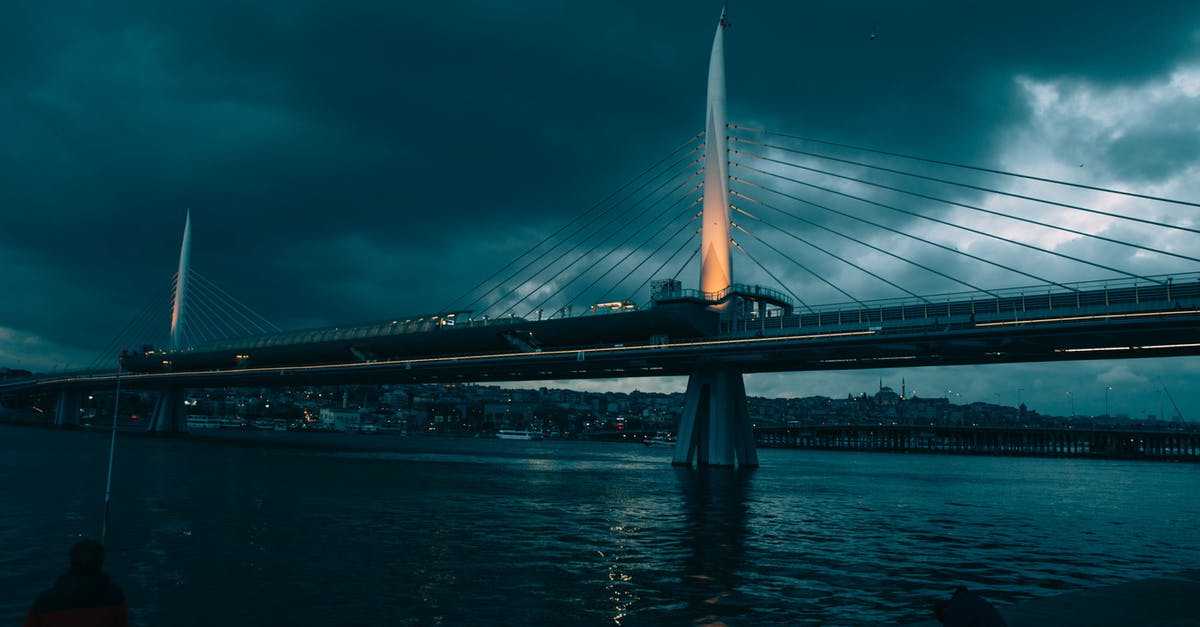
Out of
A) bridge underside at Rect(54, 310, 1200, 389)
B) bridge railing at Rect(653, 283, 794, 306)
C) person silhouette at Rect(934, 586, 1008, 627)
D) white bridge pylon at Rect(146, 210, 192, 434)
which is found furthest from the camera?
white bridge pylon at Rect(146, 210, 192, 434)

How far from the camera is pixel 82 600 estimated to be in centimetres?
561

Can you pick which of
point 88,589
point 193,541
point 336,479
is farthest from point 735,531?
point 336,479

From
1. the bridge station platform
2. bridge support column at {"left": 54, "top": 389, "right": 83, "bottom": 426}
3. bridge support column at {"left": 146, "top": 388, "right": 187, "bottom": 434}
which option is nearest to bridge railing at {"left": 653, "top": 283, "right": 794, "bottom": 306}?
the bridge station platform

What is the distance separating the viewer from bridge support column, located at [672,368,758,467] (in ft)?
210

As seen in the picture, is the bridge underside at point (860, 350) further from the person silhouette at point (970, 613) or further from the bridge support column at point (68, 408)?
the bridge support column at point (68, 408)

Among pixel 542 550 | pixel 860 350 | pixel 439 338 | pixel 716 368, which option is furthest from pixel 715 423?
pixel 542 550

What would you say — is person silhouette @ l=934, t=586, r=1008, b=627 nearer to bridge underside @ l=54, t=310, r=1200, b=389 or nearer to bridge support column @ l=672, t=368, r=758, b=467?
bridge underside @ l=54, t=310, r=1200, b=389

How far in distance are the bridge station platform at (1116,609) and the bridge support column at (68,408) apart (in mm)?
186303

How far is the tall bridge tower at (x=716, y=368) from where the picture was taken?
61.8 m

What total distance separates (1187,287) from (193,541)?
49.8 metres

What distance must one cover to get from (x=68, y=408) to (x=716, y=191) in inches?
6220

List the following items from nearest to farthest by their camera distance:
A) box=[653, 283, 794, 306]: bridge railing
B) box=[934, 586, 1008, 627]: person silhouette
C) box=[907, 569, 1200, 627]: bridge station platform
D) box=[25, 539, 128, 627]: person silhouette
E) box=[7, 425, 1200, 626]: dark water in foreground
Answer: box=[25, 539, 128, 627]: person silhouette < box=[934, 586, 1008, 627]: person silhouette < box=[907, 569, 1200, 627]: bridge station platform < box=[7, 425, 1200, 626]: dark water in foreground < box=[653, 283, 794, 306]: bridge railing

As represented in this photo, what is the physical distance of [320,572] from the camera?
17.5 metres

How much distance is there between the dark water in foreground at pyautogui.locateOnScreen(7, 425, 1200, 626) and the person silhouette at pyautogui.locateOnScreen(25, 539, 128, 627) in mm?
7989
